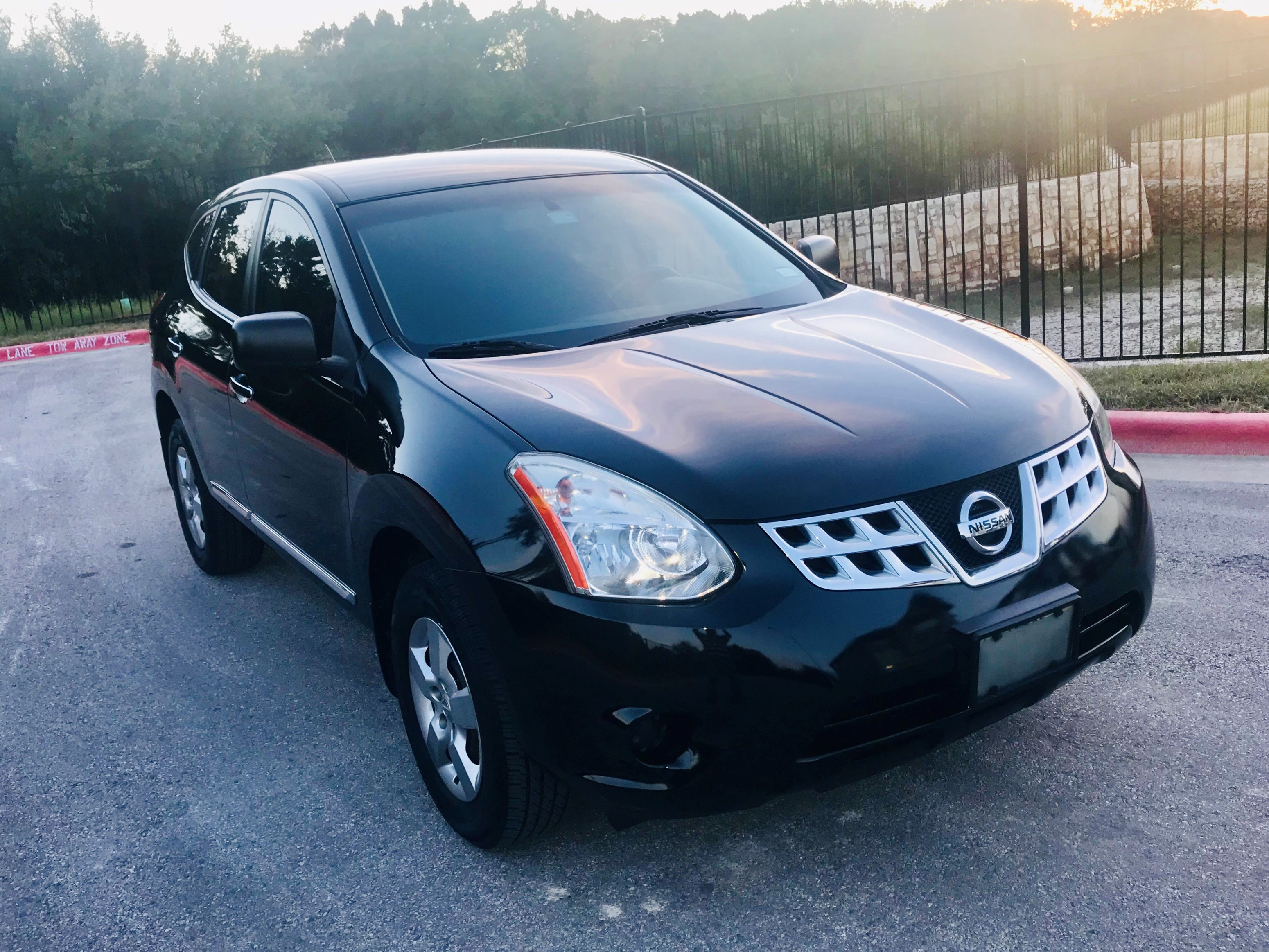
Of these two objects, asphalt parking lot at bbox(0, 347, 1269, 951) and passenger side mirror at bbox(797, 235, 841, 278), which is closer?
asphalt parking lot at bbox(0, 347, 1269, 951)

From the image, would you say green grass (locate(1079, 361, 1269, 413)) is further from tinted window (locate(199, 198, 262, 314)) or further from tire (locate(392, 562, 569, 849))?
tire (locate(392, 562, 569, 849))

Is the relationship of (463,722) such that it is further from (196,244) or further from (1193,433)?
(1193,433)

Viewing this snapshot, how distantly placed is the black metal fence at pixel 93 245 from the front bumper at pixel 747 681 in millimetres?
17938

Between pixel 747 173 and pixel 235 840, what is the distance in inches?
340

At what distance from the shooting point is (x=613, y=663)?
2.46 metres

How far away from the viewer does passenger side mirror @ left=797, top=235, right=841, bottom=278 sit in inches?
172

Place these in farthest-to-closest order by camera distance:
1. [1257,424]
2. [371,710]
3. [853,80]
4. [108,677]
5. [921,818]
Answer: [853,80] < [1257,424] < [108,677] < [371,710] < [921,818]

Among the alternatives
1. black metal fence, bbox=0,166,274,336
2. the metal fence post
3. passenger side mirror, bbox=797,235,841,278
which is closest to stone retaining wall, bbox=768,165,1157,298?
the metal fence post

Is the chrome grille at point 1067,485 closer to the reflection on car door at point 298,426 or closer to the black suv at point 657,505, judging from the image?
the black suv at point 657,505

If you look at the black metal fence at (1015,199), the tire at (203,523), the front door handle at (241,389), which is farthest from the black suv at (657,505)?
the black metal fence at (1015,199)

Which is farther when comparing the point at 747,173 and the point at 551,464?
the point at 747,173

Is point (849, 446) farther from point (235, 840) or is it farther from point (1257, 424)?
point (1257, 424)

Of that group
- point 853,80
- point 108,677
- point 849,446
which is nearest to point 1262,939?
point 849,446

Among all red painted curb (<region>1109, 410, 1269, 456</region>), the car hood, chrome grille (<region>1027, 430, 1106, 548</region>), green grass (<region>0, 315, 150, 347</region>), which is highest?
the car hood
